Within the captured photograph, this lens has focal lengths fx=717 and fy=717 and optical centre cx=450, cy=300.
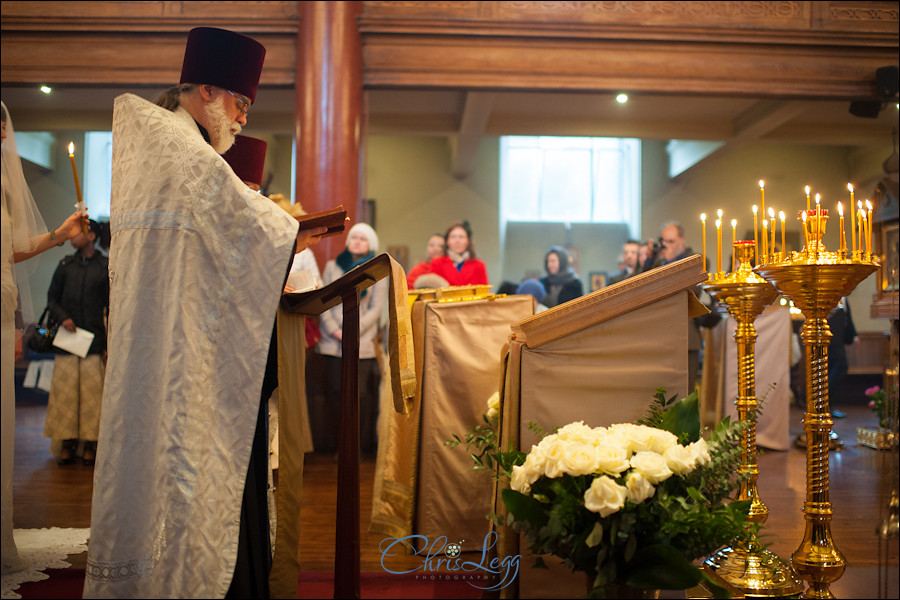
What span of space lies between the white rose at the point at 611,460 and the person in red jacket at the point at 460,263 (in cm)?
296

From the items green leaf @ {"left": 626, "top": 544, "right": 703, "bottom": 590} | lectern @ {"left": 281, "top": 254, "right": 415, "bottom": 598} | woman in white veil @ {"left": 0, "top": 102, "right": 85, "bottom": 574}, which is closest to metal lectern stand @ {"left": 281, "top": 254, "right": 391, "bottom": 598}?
lectern @ {"left": 281, "top": 254, "right": 415, "bottom": 598}

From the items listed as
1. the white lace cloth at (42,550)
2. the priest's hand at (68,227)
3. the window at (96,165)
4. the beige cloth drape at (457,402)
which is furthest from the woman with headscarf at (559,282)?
the priest's hand at (68,227)

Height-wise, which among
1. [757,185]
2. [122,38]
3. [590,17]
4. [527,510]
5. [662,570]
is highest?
[757,185]

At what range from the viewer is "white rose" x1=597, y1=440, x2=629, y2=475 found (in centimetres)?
169

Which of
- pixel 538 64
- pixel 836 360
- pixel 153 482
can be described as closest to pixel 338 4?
pixel 538 64

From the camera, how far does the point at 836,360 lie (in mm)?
5875

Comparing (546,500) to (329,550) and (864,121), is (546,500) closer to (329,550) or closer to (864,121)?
(329,550)

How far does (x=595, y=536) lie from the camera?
5.35 ft

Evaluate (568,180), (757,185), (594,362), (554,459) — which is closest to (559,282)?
(594,362)

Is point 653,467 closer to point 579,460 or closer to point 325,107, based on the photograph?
point 579,460

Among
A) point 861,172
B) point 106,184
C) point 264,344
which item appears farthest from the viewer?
point 861,172

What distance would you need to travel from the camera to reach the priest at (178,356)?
1.65 meters

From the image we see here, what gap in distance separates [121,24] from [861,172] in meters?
6.65

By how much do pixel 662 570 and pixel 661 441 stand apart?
307 mm
